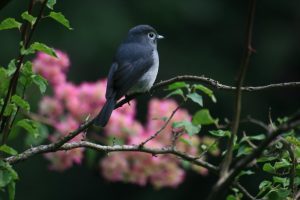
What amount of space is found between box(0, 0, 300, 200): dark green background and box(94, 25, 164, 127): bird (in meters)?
5.92

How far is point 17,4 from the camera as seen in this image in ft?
36.4

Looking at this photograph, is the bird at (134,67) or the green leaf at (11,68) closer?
the green leaf at (11,68)

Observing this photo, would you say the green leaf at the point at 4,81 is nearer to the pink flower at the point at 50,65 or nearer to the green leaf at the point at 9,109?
the green leaf at the point at 9,109

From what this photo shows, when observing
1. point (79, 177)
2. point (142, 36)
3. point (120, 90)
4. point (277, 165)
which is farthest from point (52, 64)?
point (79, 177)

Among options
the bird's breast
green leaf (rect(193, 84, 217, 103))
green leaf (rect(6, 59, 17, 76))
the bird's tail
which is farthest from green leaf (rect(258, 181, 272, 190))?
the bird's breast

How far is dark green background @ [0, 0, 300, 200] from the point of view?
11.4 metres

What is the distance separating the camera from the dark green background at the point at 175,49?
11.4m

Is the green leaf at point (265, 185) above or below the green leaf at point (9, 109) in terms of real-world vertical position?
below

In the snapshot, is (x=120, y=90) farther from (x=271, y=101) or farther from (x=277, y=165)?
(x=271, y=101)

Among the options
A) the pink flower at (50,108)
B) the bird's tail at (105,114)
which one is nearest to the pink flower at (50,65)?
the pink flower at (50,108)

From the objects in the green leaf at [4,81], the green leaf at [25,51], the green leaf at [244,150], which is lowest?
the green leaf at [244,150]

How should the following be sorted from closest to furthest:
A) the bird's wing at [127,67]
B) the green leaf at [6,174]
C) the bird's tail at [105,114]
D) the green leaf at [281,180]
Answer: the green leaf at [6,174] → the green leaf at [281,180] → the bird's tail at [105,114] → the bird's wing at [127,67]

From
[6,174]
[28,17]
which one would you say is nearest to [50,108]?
[28,17]

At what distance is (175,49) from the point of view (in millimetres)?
12516
